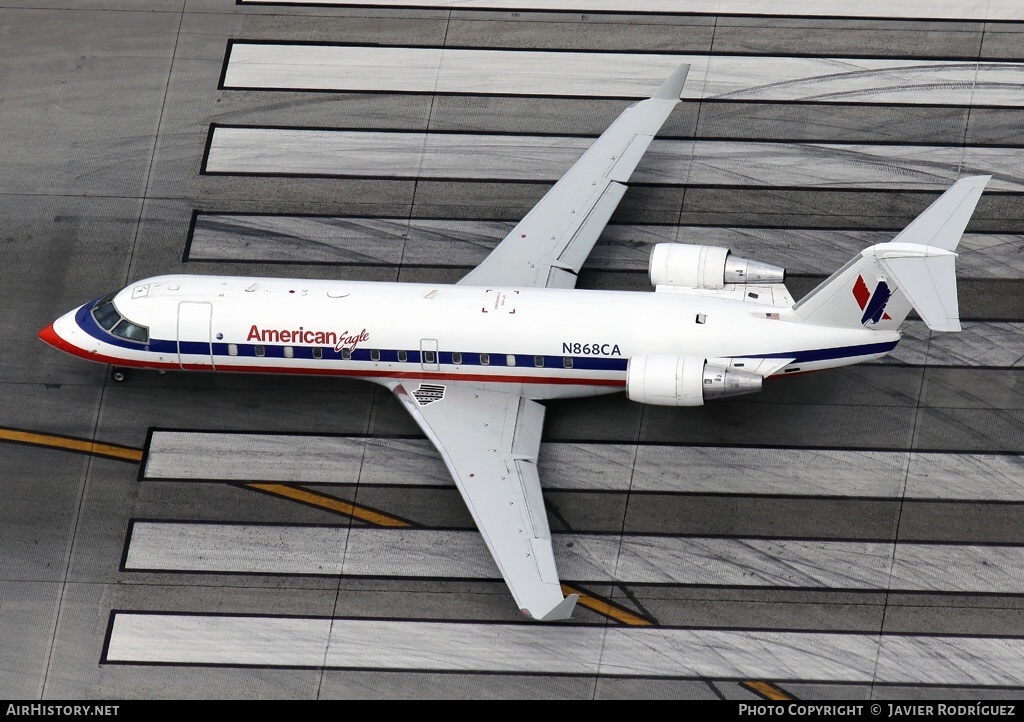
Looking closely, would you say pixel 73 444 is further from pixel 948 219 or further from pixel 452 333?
pixel 948 219

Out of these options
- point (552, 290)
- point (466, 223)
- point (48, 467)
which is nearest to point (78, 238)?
point (48, 467)

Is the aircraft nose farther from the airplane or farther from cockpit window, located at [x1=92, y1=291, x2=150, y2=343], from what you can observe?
cockpit window, located at [x1=92, y1=291, x2=150, y2=343]

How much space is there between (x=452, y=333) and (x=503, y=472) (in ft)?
10.4

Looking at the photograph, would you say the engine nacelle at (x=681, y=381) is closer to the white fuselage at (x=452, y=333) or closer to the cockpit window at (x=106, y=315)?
the white fuselage at (x=452, y=333)

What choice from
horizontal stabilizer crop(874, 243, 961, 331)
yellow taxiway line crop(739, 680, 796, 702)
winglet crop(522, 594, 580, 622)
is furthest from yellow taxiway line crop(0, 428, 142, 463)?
horizontal stabilizer crop(874, 243, 961, 331)

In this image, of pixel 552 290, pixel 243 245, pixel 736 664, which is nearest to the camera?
pixel 736 664

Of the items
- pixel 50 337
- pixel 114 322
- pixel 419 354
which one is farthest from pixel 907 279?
pixel 50 337

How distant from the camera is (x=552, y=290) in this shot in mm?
28062

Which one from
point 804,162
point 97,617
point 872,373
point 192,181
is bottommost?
point 97,617

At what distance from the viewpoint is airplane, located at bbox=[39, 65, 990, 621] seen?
2611 cm

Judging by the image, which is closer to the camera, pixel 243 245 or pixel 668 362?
pixel 668 362

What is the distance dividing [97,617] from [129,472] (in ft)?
11.1

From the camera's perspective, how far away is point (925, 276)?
953 inches

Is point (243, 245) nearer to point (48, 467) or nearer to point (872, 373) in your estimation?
point (48, 467)
